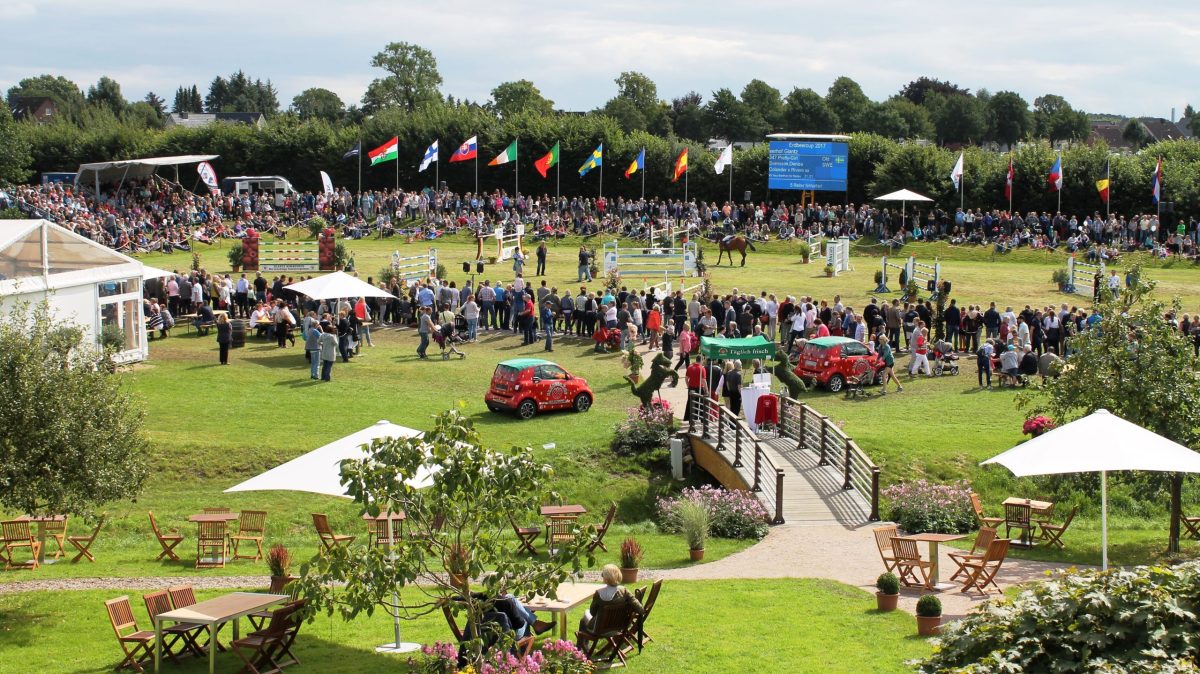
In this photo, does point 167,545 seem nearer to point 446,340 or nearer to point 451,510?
point 451,510

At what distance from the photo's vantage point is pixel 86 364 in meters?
18.0

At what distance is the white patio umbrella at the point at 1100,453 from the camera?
49.9 ft

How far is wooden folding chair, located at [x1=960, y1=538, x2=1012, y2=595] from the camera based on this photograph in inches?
655

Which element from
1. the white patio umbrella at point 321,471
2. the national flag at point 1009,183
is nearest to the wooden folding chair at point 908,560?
the white patio umbrella at point 321,471

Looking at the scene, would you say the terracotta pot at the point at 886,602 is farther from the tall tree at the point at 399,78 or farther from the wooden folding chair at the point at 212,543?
the tall tree at the point at 399,78

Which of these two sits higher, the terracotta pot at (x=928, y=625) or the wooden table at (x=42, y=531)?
the terracotta pot at (x=928, y=625)

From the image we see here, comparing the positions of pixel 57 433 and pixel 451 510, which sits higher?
pixel 451 510

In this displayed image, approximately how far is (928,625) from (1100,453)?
296cm

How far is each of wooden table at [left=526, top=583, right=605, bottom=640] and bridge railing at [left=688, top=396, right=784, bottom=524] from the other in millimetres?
7401

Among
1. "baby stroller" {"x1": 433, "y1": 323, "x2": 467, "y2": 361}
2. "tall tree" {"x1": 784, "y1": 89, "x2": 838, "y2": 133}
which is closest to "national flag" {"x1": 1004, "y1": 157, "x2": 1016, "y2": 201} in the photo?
"baby stroller" {"x1": 433, "y1": 323, "x2": 467, "y2": 361}

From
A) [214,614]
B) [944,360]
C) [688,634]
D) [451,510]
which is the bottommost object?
[688,634]

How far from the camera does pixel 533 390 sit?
2844 centimetres

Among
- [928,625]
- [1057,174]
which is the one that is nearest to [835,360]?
[928,625]

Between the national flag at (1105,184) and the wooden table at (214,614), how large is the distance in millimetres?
48666
